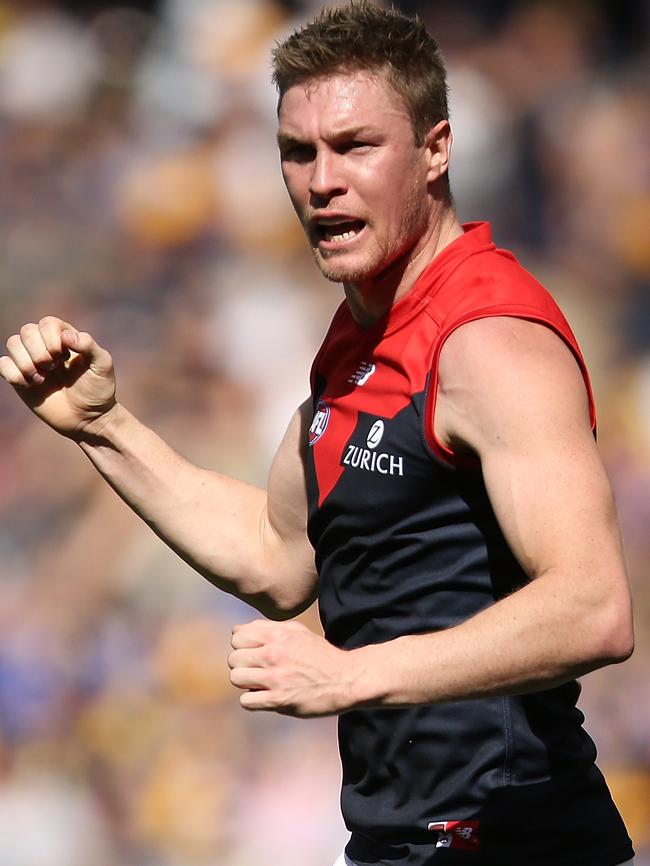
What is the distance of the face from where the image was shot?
222 centimetres

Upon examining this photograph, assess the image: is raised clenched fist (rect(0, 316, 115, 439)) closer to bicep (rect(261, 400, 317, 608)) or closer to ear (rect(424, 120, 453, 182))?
bicep (rect(261, 400, 317, 608))

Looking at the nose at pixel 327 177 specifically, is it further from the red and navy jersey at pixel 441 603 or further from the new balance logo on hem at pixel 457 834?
the new balance logo on hem at pixel 457 834

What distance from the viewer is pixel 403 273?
2334 mm

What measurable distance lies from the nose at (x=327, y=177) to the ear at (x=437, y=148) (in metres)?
0.18

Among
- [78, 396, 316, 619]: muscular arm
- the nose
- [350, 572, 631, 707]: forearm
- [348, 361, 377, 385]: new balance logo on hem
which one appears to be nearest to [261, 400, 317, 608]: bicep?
[78, 396, 316, 619]: muscular arm

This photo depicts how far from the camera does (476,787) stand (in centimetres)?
212

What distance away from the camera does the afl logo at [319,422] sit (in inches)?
93.4

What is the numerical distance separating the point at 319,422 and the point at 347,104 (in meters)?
0.56

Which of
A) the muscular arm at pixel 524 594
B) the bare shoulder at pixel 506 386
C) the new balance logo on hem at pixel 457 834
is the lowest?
the new balance logo on hem at pixel 457 834

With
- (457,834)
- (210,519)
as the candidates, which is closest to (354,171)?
(210,519)

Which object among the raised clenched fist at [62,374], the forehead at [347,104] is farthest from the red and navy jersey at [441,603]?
the raised clenched fist at [62,374]

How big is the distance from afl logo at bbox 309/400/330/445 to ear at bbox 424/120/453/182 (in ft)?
1.45

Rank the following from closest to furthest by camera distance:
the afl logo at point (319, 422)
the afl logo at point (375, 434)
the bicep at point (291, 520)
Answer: the afl logo at point (375, 434) < the afl logo at point (319, 422) < the bicep at point (291, 520)

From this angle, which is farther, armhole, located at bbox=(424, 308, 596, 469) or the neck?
the neck
